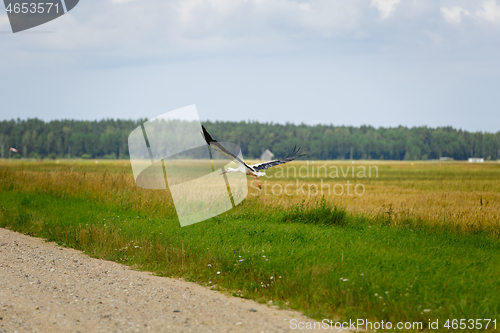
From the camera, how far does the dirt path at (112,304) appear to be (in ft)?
20.2

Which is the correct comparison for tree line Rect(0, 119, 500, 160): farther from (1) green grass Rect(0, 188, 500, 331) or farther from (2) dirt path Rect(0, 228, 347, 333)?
(2) dirt path Rect(0, 228, 347, 333)

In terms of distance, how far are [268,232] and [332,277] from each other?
400 centimetres

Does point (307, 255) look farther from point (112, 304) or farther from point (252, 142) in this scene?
point (252, 142)

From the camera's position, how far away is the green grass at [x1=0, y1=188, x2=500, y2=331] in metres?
7.04

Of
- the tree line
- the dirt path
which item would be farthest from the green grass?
the tree line

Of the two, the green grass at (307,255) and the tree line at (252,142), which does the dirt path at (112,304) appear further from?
the tree line at (252,142)

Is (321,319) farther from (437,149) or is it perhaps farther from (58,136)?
(437,149)

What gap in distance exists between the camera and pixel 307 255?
9555 millimetres

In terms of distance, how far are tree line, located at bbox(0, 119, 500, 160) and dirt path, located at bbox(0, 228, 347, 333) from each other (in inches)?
5362

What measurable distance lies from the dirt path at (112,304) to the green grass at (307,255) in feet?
2.19

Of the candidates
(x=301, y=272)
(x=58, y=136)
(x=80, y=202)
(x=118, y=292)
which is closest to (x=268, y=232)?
(x=301, y=272)

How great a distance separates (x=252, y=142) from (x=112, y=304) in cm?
14973

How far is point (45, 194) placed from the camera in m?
19.6

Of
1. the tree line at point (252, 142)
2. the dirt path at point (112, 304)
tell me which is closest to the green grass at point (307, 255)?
the dirt path at point (112, 304)
